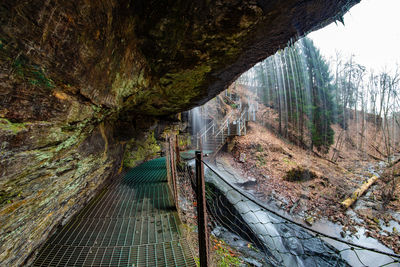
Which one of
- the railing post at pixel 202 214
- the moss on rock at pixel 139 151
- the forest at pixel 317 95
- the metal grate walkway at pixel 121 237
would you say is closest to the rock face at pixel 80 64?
the metal grate walkway at pixel 121 237

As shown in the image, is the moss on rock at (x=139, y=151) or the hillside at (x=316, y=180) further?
the moss on rock at (x=139, y=151)

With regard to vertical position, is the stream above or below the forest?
below

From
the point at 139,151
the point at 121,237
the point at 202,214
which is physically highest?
the point at 202,214

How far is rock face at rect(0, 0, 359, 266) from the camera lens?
4.33ft

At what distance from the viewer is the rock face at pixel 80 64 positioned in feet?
4.33

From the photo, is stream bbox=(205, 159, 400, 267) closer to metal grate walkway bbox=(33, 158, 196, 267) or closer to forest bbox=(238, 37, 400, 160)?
metal grate walkway bbox=(33, 158, 196, 267)

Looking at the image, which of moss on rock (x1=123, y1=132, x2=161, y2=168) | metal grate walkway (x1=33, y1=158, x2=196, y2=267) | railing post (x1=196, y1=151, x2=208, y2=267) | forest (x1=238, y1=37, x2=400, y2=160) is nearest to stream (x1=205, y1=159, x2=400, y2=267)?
metal grate walkway (x1=33, y1=158, x2=196, y2=267)

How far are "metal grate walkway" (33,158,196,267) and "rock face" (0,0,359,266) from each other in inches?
13.1

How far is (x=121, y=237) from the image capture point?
270 centimetres

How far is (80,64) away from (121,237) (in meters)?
2.74

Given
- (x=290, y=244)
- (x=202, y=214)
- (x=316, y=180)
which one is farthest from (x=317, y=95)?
(x=202, y=214)

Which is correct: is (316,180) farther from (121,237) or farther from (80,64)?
(80,64)

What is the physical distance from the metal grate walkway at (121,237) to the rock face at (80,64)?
0.33 meters

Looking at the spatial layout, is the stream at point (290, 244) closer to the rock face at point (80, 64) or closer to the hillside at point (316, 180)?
the hillside at point (316, 180)
